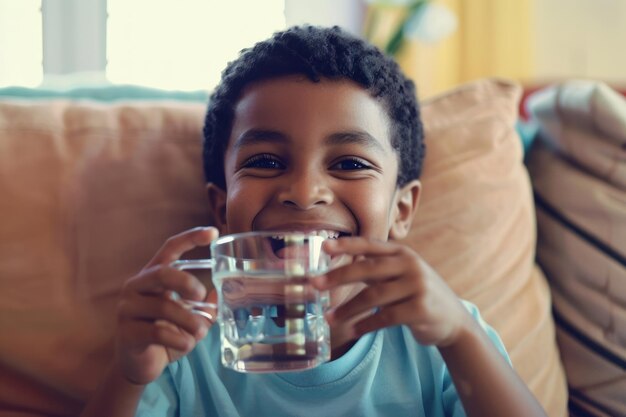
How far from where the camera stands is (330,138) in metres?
1.04

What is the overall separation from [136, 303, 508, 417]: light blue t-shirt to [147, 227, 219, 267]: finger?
0.99ft

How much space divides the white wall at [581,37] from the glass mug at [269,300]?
8.35 ft

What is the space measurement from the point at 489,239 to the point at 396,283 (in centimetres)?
52

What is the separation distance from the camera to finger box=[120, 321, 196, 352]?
843mm

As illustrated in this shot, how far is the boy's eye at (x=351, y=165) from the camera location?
3.47ft

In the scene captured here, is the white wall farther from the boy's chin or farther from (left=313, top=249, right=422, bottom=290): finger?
(left=313, top=249, right=422, bottom=290): finger

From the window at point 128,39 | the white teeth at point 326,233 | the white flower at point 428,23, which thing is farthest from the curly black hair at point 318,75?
the window at point 128,39

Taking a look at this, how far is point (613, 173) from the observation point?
4.37 ft

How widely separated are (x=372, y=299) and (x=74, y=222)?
22.4 inches

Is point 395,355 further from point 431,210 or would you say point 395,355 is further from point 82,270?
point 82,270

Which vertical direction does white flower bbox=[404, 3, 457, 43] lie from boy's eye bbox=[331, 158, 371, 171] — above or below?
above

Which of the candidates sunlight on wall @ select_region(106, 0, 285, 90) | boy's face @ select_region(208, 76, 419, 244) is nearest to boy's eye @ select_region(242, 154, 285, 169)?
boy's face @ select_region(208, 76, 419, 244)

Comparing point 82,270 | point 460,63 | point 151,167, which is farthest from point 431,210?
point 460,63

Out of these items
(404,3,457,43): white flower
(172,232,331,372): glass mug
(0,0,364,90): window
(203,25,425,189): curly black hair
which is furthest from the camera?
(0,0,364,90): window
